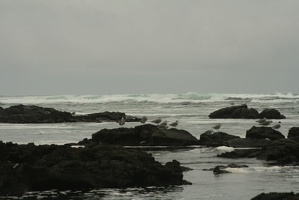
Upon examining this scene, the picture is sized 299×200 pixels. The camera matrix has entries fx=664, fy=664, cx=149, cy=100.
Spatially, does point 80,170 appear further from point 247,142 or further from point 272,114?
point 272,114

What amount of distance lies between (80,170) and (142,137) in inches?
707

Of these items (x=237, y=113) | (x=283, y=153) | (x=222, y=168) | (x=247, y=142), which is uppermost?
(x=237, y=113)

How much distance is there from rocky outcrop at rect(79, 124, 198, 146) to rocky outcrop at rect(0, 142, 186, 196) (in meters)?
14.7

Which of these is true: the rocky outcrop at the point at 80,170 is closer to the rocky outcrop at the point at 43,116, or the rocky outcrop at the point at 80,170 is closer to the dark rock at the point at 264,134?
the dark rock at the point at 264,134

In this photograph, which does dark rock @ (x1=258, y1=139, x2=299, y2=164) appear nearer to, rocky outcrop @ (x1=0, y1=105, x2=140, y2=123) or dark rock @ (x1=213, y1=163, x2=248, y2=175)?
dark rock @ (x1=213, y1=163, x2=248, y2=175)

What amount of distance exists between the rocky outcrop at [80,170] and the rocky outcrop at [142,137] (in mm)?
14740

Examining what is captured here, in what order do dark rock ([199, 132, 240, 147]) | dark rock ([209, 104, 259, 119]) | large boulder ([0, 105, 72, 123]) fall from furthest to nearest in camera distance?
dark rock ([209, 104, 259, 119]), large boulder ([0, 105, 72, 123]), dark rock ([199, 132, 240, 147])

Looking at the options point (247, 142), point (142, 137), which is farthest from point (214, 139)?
point (142, 137)

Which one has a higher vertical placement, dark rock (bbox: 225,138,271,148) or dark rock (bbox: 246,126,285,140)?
dark rock (bbox: 246,126,285,140)

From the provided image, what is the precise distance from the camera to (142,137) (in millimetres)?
42344

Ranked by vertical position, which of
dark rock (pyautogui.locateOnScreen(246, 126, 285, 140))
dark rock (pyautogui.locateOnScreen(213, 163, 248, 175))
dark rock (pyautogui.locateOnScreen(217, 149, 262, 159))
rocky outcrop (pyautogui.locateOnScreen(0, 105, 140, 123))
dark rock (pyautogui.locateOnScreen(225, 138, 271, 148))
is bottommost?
dark rock (pyautogui.locateOnScreen(213, 163, 248, 175))

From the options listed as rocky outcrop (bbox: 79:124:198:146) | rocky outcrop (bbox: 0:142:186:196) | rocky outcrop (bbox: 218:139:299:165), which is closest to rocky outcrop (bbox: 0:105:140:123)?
rocky outcrop (bbox: 79:124:198:146)

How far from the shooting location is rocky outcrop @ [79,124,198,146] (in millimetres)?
41688

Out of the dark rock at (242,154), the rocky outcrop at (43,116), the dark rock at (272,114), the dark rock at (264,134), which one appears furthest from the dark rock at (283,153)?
the dark rock at (272,114)
